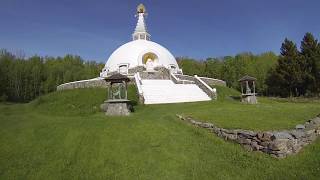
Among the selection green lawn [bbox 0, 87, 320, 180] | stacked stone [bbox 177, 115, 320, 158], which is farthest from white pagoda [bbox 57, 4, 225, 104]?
stacked stone [bbox 177, 115, 320, 158]

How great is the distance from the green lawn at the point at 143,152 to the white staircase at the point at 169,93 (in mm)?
10426

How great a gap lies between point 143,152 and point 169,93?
17088 mm

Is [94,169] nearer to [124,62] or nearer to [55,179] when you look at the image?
[55,179]

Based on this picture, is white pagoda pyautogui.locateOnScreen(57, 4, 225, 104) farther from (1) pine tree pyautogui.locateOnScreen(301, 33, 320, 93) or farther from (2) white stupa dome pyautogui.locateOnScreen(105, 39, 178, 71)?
(1) pine tree pyautogui.locateOnScreen(301, 33, 320, 93)

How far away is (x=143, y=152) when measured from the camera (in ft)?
45.0

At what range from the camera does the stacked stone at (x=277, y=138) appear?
41.6 ft

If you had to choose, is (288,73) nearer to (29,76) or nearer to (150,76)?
(150,76)

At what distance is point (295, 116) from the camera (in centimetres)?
1795

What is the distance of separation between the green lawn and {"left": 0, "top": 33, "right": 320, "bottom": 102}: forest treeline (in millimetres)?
24118

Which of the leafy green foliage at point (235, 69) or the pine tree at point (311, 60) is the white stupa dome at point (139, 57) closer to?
the pine tree at point (311, 60)

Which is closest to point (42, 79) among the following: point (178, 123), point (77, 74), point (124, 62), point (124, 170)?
point (77, 74)

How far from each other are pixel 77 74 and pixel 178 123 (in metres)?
45.6

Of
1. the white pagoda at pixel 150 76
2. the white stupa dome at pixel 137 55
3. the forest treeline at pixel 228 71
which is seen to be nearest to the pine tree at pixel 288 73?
the forest treeline at pixel 228 71

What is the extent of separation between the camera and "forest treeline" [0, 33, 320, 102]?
135ft
